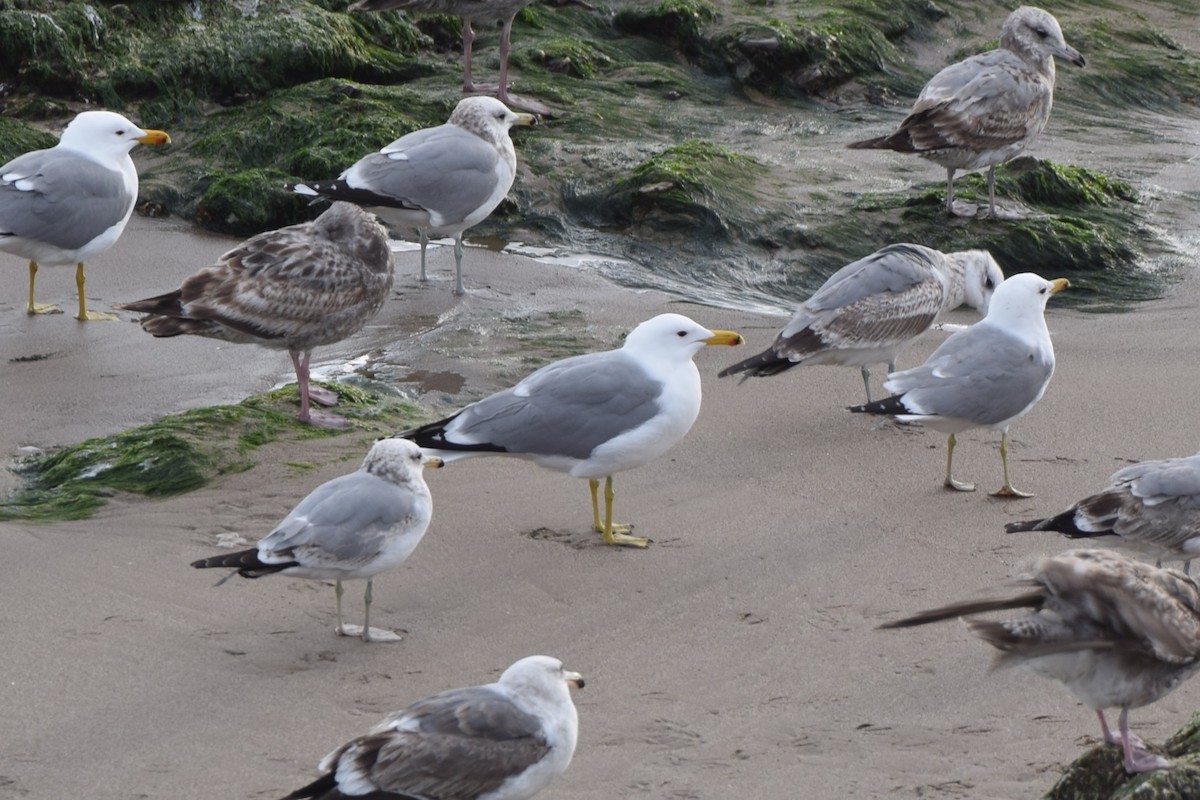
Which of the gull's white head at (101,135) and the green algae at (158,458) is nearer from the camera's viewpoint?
the green algae at (158,458)

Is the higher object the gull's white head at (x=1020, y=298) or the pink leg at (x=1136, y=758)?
the gull's white head at (x=1020, y=298)

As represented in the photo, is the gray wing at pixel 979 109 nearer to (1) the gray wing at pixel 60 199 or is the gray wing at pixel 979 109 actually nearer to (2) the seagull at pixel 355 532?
(1) the gray wing at pixel 60 199

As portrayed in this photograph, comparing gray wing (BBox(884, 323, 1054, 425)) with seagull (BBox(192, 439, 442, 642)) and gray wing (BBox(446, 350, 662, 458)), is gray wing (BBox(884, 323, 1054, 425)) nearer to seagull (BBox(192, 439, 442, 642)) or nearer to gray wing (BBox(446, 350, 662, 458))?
gray wing (BBox(446, 350, 662, 458))

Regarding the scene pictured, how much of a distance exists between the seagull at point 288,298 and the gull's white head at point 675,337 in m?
1.69

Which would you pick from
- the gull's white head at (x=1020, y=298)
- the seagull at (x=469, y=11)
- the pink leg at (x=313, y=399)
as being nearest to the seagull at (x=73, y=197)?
the pink leg at (x=313, y=399)

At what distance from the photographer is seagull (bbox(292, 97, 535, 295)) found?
964 centimetres

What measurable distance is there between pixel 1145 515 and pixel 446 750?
2.88m

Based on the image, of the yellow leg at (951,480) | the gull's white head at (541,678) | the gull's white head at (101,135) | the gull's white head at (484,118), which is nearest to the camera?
the gull's white head at (541,678)

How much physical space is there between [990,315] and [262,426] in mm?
3489

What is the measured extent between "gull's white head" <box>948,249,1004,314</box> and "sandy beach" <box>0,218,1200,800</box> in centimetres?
60

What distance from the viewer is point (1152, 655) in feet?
13.5

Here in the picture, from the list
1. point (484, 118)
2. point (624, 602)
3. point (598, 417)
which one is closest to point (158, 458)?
point (598, 417)

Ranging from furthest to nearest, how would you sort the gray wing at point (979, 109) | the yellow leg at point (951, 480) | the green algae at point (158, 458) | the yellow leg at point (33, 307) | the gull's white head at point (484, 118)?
the gray wing at point (979, 109)
the gull's white head at point (484, 118)
the yellow leg at point (33, 307)
the yellow leg at point (951, 480)
the green algae at point (158, 458)

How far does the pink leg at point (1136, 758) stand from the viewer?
411 centimetres
